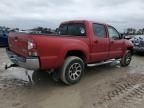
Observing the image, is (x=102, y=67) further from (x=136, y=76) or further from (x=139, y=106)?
(x=139, y=106)

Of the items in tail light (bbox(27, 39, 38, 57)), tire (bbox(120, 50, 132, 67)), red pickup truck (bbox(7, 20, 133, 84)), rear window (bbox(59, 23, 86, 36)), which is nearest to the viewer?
tail light (bbox(27, 39, 38, 57))

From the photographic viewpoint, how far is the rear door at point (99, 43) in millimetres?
6398

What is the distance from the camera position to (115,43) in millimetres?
7539

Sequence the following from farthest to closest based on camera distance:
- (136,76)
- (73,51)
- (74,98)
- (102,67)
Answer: (102,67) < (136,76) < (73,51) < (74,98)

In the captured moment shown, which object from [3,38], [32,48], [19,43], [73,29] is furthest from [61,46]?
[3,38]

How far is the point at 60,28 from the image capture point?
7223 mm

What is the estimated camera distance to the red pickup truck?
4793 mm

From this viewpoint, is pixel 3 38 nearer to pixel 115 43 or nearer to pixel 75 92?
pixel 115 43

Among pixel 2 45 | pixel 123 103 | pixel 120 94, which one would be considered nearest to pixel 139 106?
pixel 123 103

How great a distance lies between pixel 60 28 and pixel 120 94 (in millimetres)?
3370

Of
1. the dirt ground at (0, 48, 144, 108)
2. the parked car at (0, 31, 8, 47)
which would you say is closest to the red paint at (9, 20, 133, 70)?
the dirt ground at (0, 48, 144, 108)

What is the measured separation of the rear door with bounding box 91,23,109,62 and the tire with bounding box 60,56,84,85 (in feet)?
2.48

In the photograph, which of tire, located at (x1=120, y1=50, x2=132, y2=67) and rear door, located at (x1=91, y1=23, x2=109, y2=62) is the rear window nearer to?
rear door, located at (x1=91, y1=23, x2=109, y2=62)

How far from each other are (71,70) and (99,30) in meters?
1.91
